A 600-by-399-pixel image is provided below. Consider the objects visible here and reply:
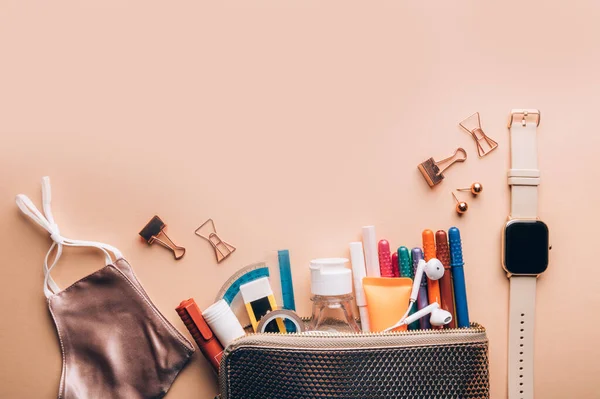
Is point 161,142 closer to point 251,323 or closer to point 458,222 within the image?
point 251,323

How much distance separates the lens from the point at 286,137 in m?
0.72

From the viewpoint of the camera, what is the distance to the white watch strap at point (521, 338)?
702 millimetres

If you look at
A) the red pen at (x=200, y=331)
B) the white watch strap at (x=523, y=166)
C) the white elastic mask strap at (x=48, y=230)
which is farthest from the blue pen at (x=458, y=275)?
the white elastic mask strap at (x=48, y=230)

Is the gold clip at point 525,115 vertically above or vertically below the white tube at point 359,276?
above

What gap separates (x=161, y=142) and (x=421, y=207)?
423 millimetres

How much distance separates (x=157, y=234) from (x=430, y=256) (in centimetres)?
42

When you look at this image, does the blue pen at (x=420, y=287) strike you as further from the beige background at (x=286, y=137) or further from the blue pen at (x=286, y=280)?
the blue pen at (x=286, y=280)

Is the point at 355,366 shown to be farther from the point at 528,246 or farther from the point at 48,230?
the point at 48,230

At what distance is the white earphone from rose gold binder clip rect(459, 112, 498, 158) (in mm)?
203

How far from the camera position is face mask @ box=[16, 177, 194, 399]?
67cm

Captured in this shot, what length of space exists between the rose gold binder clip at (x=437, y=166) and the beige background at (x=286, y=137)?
0.01 meters

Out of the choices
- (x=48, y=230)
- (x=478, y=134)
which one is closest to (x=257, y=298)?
(x=48, y=230)

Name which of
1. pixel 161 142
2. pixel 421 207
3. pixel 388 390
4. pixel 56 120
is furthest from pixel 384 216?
pixel 56 120

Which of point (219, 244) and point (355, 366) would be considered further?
point (219, 244)
